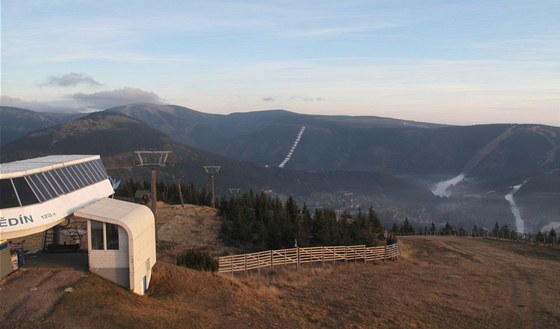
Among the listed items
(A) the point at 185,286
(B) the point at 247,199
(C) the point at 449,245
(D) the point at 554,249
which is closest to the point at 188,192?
(B) the point at 247,199

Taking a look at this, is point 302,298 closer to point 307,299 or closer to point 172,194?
point 307,299

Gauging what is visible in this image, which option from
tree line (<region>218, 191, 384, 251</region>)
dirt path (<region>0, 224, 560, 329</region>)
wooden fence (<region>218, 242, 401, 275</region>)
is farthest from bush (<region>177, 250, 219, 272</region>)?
tree line (<region>218, 191, 384, 251</region>)

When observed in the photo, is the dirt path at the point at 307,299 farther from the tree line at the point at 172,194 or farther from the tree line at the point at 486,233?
the tree line at the point at 486,233

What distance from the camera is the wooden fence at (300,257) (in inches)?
1410

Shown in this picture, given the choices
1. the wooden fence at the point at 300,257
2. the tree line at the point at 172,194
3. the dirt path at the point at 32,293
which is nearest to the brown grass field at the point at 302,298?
the dirt path at the point at 32,293

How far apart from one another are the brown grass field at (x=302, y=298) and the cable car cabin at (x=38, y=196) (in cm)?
235

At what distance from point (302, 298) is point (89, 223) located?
40.4 ft

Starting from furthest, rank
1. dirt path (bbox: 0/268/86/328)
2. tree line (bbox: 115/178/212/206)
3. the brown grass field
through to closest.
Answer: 1. tree line (bbox: 115/178/212/206)
2. the brown grass field
3. dirt path (bbox: 0/268/86/328)

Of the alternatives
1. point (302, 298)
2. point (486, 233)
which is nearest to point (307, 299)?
point (302, 298)

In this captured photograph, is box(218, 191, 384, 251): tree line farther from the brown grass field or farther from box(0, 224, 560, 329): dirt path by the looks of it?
box(0, 224, 560, 329): dirt path

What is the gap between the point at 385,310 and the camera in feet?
86.2

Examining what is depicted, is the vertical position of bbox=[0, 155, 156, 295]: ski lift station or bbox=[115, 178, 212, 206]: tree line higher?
bbox=[0, 155, 156, 295]: ski lift station

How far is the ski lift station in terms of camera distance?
21.3 meters

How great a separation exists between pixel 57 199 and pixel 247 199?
45.1 metres
